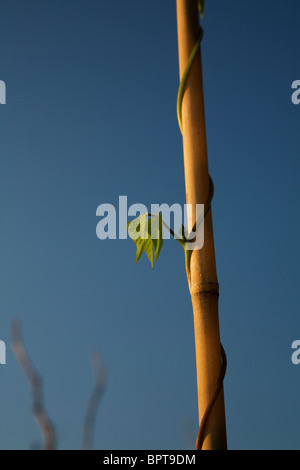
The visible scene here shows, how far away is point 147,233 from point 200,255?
8cm

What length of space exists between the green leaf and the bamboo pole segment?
5 centimetres

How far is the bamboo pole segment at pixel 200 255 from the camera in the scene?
503mm

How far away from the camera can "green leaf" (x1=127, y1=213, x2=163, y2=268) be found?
0.58m

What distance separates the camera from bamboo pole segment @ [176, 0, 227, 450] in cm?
50

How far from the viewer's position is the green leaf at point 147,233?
1.91 feet

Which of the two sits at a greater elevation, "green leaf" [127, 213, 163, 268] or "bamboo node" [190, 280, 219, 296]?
"green leaf" [127, 213, 163, 268]

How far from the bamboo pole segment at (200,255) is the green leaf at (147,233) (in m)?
0.05

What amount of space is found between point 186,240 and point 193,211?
0.10 feet

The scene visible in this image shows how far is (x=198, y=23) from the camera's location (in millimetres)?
589

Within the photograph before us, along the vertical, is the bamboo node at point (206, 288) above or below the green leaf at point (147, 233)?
below

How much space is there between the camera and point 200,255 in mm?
542

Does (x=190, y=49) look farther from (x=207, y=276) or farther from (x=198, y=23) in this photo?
(x=207, y=276)
